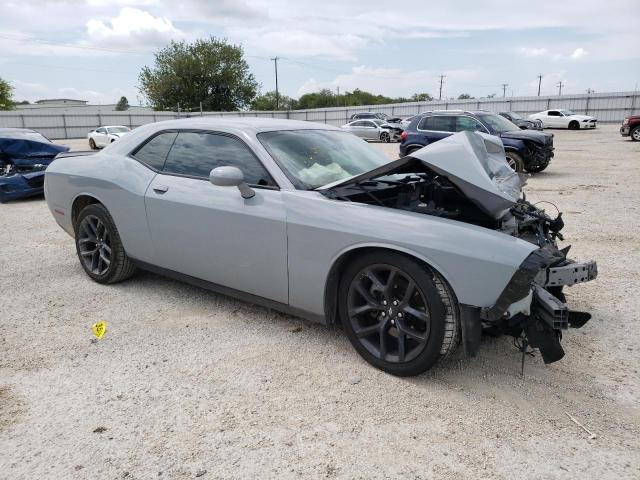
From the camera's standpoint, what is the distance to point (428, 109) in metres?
40.6

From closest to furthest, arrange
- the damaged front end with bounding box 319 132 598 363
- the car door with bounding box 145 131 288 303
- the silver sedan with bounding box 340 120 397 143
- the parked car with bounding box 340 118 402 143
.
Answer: the damaged front end with bounding box 319 132 598 363
the car door with bounding box 145 131 288 303
the parked car with bounding box 340 118 402 143
the silver sedan with bounding box 340 120 397 143

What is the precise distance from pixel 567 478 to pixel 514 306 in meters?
0.81

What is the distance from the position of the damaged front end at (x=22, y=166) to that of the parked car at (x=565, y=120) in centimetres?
2870

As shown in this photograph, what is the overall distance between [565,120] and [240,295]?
33.3m

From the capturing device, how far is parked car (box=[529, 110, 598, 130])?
3050cm

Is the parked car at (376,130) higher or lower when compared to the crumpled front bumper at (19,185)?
higher

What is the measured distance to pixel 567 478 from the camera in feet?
6.77

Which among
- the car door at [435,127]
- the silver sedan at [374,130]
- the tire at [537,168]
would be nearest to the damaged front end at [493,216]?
the tire at [537,168]

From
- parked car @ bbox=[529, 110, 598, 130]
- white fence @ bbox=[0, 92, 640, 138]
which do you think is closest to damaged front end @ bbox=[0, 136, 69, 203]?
parked car @ bbox=[529, 110, 598, 130]

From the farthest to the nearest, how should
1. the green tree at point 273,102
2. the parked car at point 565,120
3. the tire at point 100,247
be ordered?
the green tree at point 273,102 → the parked car at point 565,120 → the tire at point 100,247

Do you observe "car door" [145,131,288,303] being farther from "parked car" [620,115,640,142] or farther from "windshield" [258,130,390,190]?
"parked car" [620,115,640,142]

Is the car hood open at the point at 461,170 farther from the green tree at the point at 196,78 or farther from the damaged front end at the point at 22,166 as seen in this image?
the green tree at the point at 196,78

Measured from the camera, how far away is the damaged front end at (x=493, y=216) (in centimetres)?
250

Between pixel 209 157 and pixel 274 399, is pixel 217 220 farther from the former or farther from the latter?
pixel 274 399
